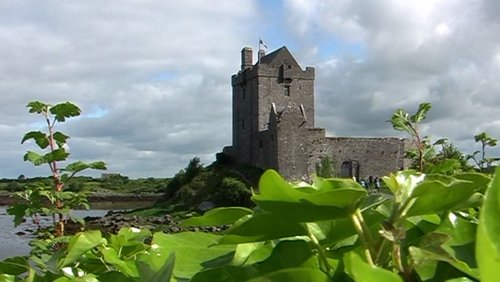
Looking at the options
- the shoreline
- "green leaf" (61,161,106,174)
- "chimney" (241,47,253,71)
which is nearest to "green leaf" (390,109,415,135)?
"green leaf" (61,161,106,174)

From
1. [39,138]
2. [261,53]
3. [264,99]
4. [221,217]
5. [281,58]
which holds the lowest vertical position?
[221,217]

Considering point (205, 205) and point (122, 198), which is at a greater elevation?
point (122, 198)

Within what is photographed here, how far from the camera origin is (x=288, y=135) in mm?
36750

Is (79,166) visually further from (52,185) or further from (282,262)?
(282,262)

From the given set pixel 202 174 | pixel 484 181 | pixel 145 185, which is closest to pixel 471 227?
pixel 484 181

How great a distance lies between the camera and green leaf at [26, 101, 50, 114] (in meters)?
3.43

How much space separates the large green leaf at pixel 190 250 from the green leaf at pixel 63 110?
2771 millimetres

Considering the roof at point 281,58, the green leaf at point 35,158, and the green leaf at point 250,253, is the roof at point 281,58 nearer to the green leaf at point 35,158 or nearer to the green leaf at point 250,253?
the green leaf at point 35,158

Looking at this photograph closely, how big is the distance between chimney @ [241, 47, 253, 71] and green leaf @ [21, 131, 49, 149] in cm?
4211

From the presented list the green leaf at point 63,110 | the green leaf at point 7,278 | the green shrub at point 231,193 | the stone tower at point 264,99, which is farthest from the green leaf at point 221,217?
the stone tower at point 264,99

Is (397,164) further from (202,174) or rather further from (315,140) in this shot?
(202,174)

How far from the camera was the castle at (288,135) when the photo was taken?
3678 cm

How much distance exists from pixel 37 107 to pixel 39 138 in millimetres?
169

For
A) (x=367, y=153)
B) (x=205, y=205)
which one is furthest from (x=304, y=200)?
(x=205, y=205)
